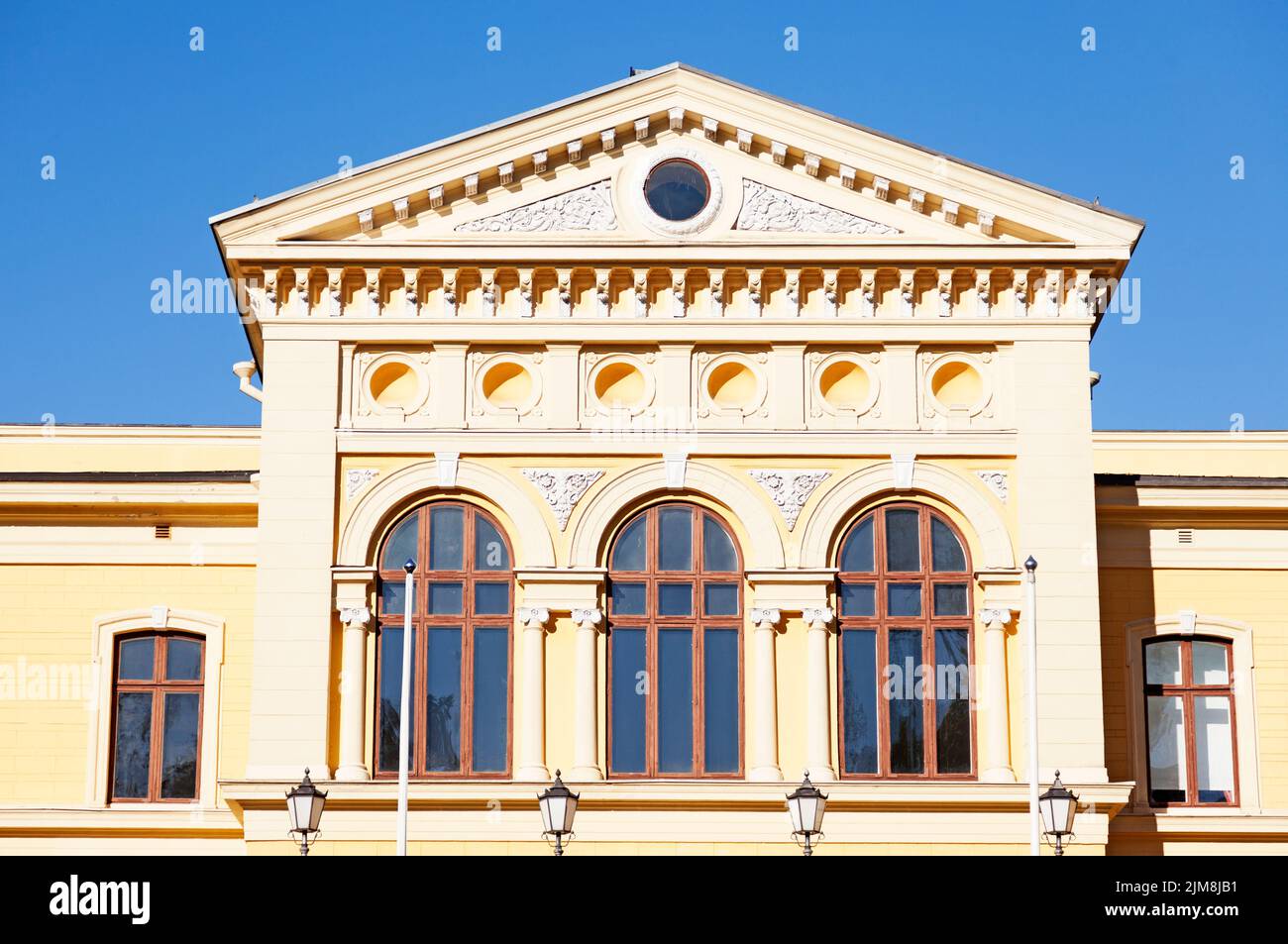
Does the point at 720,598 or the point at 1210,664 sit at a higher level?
the point at 720,598

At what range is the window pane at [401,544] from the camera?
29.0 metres

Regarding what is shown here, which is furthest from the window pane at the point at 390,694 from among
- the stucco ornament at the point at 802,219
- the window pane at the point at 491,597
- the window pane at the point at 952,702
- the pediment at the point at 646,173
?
the stucco ornament at the point at 802,219

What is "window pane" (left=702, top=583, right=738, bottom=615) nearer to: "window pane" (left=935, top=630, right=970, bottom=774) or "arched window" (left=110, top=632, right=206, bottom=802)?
"window pane" (left=935, top=630, right=970, bottom=774)

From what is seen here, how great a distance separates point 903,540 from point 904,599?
2.94 feet

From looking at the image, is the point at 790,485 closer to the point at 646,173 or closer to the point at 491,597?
the point at 491,597

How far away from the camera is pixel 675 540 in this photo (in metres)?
29.2

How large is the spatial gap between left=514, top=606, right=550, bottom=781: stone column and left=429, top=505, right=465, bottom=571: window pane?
4.22ft

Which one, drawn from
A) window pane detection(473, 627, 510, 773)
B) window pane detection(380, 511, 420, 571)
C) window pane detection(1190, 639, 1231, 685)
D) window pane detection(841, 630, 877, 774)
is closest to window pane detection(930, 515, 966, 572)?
window pane detection(841, 630, 877, 774)

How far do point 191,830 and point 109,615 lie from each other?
3667mm

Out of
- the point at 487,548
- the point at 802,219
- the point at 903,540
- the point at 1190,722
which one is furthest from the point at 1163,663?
the point at 487,548

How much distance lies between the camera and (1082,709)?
92.6 ft

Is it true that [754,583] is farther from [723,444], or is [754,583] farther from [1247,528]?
[1247,528]
